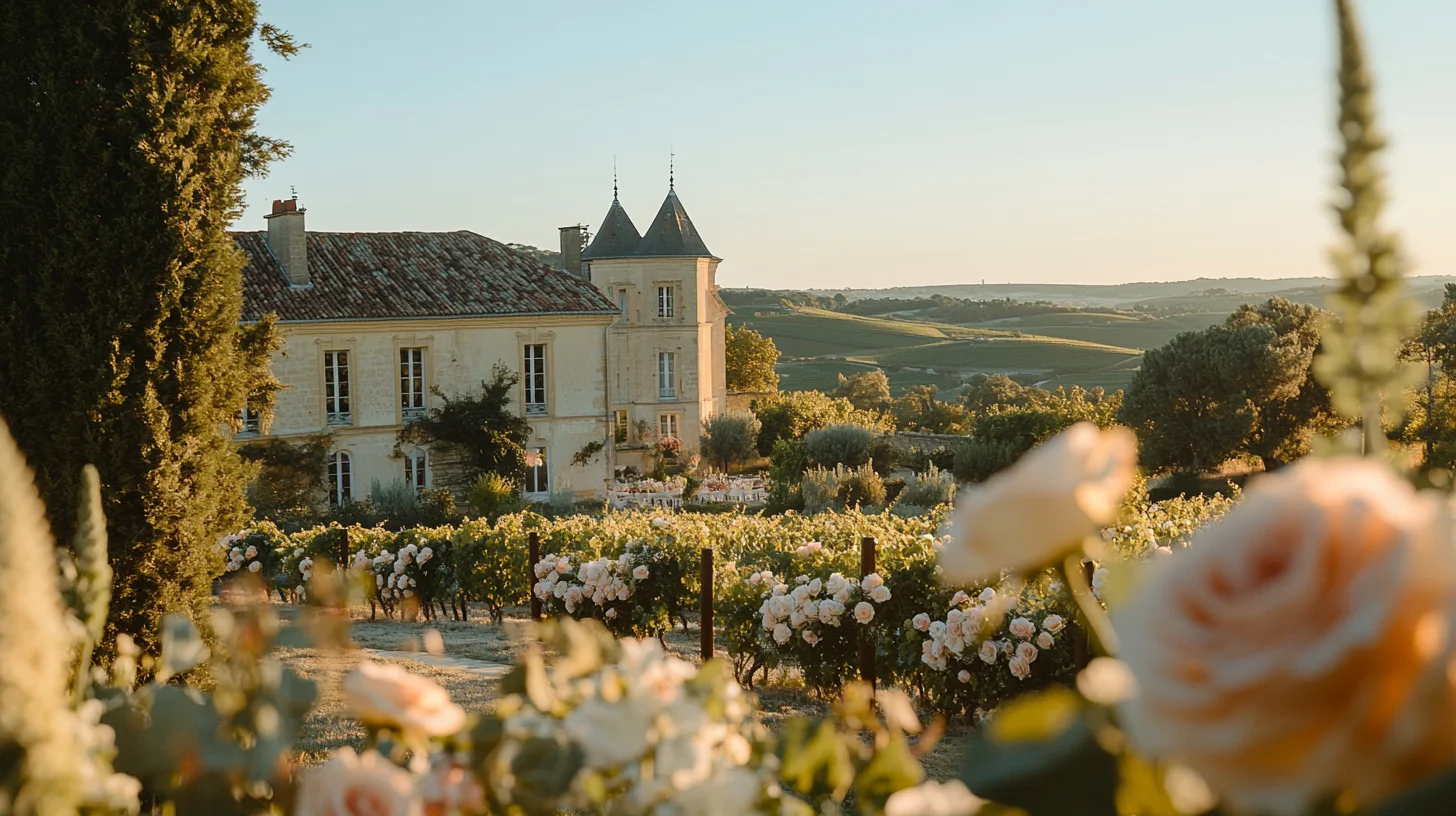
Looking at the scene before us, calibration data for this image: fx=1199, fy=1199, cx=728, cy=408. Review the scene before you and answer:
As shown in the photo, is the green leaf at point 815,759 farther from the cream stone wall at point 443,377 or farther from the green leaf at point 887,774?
the cream stone wall at point 443,377

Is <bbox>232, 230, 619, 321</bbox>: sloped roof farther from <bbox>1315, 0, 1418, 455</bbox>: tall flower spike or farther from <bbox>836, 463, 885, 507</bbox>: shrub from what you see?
<bbox>1315, 0, 1418, 455</bbox>: tall flower spike

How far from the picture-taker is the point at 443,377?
24.3 metres

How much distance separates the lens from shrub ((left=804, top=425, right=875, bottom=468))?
26469 millimetres

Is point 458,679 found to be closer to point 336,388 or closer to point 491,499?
point 491,499

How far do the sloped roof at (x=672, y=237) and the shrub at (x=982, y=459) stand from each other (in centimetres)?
1162

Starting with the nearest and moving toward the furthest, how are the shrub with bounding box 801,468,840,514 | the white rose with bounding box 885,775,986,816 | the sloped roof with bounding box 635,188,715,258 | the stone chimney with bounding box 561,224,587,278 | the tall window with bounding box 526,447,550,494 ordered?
the white rose with bounding box 885,775,986,816, the shrub with bounding box 801,468,840,514, the tall window with bounding box 526,447,550,494, the stone chimney with bounding box 561,224,587,278, the sloped roof with bounding box 635,188,715,258

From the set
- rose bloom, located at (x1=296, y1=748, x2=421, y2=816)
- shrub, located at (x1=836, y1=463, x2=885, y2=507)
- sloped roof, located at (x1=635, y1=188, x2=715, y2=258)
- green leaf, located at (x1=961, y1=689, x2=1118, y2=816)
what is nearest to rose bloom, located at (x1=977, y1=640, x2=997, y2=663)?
rose bloom, located at (x1=296, y1=748, x2=421, y2=816)

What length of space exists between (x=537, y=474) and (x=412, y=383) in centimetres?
319

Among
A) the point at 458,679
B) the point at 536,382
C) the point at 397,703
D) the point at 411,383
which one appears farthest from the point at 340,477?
the point at 397,703

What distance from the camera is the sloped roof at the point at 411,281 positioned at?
23.1 m

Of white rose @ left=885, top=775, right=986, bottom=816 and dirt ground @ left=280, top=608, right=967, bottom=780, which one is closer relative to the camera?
white rose @ left=885, top=775, right=986, bottom=816

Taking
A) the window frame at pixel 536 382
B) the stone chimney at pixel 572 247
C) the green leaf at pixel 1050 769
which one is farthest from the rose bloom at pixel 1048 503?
the stone chimney at pixel 572 247

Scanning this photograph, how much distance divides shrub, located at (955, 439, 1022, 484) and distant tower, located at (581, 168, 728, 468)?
9.79m

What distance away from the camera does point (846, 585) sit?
24.8 feet
